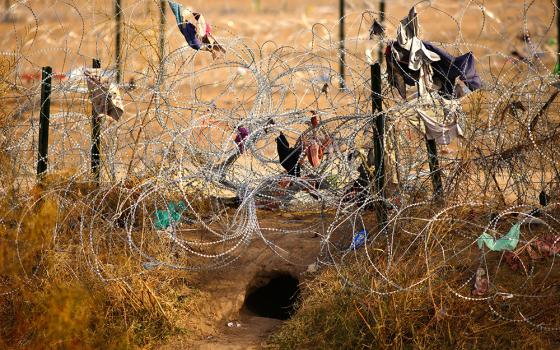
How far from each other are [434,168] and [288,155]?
95 cm

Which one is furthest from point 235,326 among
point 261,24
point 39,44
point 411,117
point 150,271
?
point 261,24

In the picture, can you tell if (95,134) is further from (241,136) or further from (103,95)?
(241,136)

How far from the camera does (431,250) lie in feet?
17.8

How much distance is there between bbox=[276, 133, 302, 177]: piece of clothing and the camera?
658 cm

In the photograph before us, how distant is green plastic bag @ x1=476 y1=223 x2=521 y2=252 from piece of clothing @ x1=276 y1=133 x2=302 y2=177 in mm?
1606

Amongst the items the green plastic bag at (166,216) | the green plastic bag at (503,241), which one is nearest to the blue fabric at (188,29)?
the green plastic bag at (166,216)

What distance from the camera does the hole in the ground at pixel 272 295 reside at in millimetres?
6316

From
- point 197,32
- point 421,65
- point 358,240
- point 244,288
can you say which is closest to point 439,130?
point 421,65

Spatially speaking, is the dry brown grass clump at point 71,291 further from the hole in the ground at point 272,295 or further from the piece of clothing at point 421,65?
the piece of clothing at point 421,65

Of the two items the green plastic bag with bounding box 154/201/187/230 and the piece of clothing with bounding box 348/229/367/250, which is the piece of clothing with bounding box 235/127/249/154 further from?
the piece of clothing with bounding box 348/229/367/250

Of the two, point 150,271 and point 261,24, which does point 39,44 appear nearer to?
point 261,24

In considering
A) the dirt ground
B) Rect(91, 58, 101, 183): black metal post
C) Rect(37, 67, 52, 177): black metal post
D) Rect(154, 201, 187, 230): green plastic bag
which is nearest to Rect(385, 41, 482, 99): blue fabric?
the dirt ground

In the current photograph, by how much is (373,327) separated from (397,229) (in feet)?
2.75

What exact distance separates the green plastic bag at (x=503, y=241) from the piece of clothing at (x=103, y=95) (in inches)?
105
